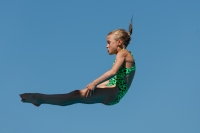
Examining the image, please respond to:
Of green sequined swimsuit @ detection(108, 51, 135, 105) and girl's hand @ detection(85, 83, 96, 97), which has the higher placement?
green sequined swimsuit @ detection(108, 51, 135, 105)

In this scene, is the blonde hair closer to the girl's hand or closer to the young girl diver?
the young girl diver

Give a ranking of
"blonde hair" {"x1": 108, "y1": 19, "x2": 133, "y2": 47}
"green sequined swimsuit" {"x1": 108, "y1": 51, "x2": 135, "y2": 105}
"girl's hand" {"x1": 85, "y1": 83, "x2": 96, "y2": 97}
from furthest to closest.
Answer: "blonde hair" {"x1": 108, "y1": 19, "x2": 133, "y2": 47} < "green sequined swimsuit" {"x1": 108, "y1": 51, "x2": 135, "y2": 105} < "girl's hand" {"x1": 85, "y1": 83, "x2": 96, "y2": 97}

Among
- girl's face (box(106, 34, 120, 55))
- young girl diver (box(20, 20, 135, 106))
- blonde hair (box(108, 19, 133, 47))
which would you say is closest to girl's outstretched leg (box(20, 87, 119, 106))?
young girl diver (box(20, 20, 135, 106))

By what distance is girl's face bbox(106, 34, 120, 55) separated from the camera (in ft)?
43.6

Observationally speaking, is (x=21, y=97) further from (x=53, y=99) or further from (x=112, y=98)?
(x=112, y=98)

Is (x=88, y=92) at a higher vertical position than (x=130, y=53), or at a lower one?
lower

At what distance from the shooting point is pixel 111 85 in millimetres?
13172

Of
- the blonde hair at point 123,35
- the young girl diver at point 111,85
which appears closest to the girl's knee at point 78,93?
the young girl diver at point 111,85

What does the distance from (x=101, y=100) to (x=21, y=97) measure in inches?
83.9

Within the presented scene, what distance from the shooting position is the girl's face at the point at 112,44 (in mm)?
13297

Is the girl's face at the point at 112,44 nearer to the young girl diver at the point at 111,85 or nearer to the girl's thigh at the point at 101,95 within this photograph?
the young girl diver at the point at 111,85

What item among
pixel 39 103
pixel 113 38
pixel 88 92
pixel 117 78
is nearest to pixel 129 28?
pixel 113 38

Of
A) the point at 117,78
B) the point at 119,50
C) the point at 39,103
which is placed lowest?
the point at 39,103

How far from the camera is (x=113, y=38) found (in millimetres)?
13305
